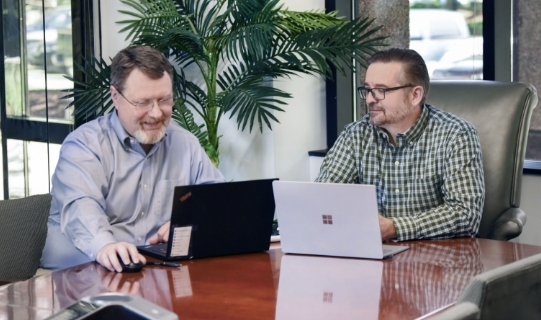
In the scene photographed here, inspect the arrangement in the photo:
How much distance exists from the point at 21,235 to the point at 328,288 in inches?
37.7

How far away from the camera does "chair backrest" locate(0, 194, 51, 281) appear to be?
2.01m

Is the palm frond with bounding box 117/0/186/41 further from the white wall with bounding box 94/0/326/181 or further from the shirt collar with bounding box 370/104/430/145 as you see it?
the shirt collar with bounding box 370/104/430/145

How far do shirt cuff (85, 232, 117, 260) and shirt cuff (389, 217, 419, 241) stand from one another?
0.83 metres

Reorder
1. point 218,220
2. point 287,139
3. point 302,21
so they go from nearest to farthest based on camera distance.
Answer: point 218,220 → point 302,21 → point 287,139

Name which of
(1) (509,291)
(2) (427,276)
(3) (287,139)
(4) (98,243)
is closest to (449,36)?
(3) (287,139)

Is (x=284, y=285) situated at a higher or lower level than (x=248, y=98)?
lower

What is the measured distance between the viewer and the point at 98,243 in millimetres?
1947

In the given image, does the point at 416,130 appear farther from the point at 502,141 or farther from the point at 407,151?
the point at 502,141

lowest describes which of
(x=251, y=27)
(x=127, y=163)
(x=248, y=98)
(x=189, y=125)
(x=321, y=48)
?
(x=127, y=163)

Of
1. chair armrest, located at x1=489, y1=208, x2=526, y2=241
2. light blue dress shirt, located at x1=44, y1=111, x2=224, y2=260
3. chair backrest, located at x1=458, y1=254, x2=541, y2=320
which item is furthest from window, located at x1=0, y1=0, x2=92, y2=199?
chair backrest, located at x1=458, y1=254, x2=541, y2=320

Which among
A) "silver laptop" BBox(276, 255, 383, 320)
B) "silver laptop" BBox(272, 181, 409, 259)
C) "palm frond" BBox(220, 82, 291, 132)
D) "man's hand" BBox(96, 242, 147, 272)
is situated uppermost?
"palm frond" BBox(220, 82, 291, 132)

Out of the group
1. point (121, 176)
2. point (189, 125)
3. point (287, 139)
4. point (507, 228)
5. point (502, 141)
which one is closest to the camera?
point (121, 176)

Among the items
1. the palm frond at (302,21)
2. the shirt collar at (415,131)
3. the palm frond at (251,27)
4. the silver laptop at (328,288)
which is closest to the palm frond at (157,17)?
the palm frond at (251,27)

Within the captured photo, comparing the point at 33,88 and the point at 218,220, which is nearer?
the point at 218,220
